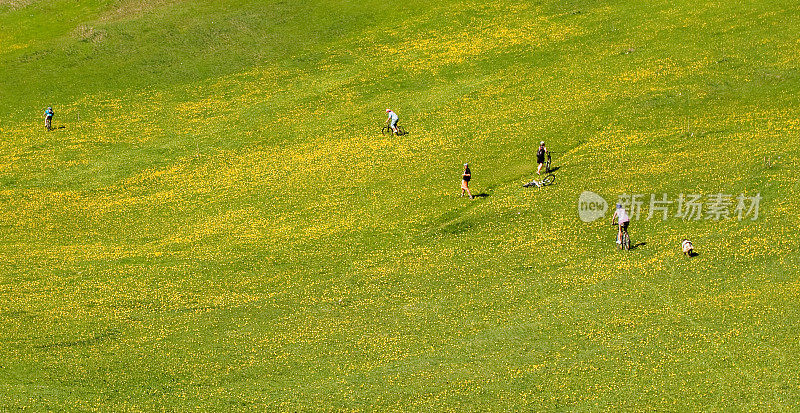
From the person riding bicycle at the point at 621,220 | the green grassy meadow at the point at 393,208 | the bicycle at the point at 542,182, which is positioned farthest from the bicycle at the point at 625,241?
the bicycle at the point at 542,182

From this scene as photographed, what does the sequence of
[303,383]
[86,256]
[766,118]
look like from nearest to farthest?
1. [303,383]
2. [86,256]
3. [766,118]

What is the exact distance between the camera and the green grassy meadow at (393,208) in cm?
3759

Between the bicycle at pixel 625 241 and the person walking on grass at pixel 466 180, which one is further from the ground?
the person walking on grass at pixel 466 180

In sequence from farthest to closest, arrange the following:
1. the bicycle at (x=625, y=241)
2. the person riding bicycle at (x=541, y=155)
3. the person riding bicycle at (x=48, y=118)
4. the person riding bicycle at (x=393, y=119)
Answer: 1. the person riding bicycle at (x=48, y=118)
2. the person riding bicycle at (x=393, y=119)
3. the person riding bicycle at (x=541, y=155)
4. the bicycle at (x=625, y=241)

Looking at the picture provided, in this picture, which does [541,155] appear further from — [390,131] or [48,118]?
[48,118]

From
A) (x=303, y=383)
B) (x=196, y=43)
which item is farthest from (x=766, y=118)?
(x=196, y=43)

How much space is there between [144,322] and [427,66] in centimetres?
3708

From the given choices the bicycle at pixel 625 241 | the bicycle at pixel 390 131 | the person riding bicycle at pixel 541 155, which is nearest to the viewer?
the bicycle at pixel 625 241

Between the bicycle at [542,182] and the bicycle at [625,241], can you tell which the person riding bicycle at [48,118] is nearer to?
the bicycle at [542,182]

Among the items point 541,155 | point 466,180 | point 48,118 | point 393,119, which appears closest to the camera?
point 466,180

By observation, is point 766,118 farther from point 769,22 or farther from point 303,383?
point 303,383

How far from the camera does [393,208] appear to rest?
169 feet

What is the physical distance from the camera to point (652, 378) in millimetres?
35344

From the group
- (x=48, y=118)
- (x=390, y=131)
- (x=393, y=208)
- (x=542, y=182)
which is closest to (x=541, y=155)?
(x=542, y=182)
